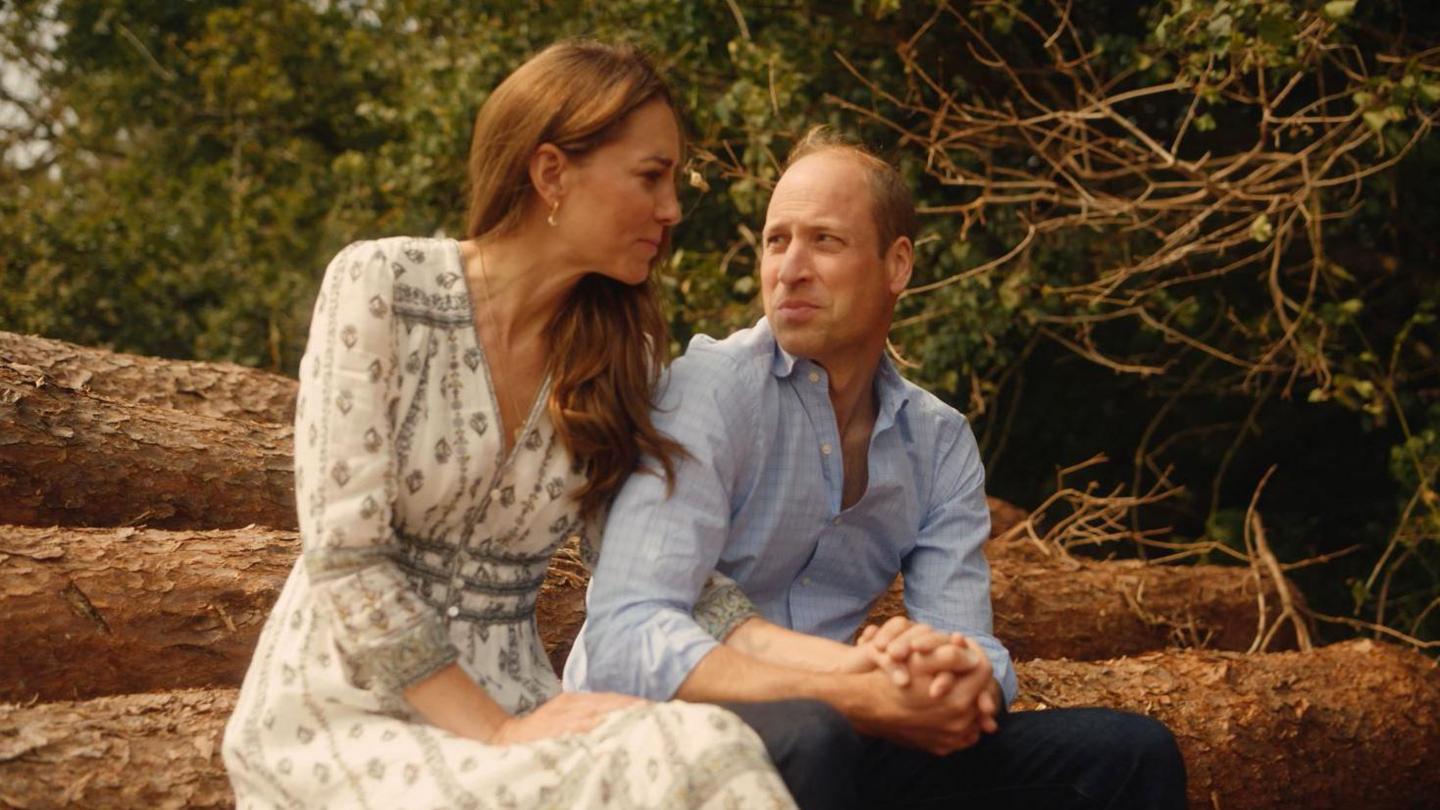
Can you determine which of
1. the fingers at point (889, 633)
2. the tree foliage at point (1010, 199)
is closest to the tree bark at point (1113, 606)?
the tree foliage at point (1010, 199)

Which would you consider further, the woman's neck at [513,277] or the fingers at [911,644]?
the woman's neck at [513,277]

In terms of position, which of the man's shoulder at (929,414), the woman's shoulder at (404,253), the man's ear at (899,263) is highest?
the woman's shoulder at (404,253)

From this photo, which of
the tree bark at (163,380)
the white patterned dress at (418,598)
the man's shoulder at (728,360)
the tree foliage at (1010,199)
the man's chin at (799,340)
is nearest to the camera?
the white patterned dress at (418,598)

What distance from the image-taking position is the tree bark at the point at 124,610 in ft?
10.8

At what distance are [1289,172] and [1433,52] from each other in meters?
1.01

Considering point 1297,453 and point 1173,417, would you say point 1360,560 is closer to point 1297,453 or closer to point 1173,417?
point 1297,453

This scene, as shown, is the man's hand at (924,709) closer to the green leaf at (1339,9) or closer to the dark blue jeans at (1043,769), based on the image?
the dark blue jeans at (1043,769)

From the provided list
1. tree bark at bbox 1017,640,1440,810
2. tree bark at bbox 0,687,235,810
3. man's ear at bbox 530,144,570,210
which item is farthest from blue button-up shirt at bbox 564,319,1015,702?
tree bark at bbox 1017,640,1440,810

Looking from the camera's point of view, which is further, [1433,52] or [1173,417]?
[1173,417]

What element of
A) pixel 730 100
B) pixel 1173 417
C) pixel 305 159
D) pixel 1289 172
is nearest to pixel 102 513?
pixel 730 100

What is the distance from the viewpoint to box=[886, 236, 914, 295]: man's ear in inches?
119

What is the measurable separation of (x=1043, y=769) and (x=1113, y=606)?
2.34m

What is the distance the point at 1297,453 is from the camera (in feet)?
24.2

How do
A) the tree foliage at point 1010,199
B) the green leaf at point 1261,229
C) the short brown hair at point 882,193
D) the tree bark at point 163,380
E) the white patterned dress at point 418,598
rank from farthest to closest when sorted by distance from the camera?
the tree foliage at point 1010,199, the green leaf at point 1261,229, the tree bark at point 163,380, the short brown hair at point 882,193, the white patterned dress at point 418,598
